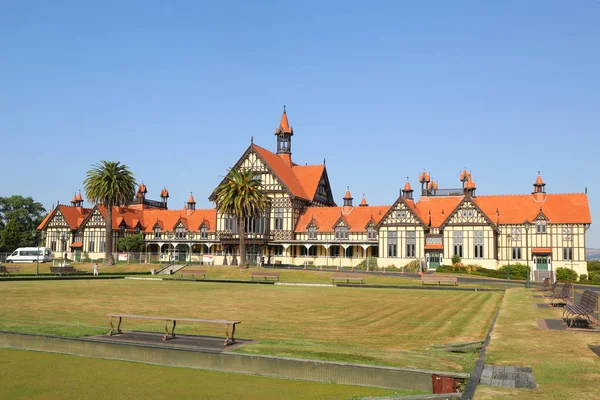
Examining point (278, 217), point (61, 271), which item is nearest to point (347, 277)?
point (61, 271)

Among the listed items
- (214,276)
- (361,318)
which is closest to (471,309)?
(361,318)

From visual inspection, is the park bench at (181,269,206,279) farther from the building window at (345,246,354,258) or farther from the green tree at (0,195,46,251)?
the green tree at (0,195,46,251)

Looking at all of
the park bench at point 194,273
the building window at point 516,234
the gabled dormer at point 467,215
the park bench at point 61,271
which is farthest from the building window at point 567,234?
the park bench at point 61,271

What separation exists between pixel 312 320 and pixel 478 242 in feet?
174

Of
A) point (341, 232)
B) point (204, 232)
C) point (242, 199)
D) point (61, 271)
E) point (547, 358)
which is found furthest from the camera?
point (204, 232)

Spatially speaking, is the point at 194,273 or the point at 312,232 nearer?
the point at 194,273

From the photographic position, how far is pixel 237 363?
39.1 ft

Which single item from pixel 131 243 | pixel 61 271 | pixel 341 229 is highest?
pixel 341 229

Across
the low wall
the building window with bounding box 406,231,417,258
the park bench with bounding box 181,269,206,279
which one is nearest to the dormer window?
the building window with bounding box 406,231,417,258

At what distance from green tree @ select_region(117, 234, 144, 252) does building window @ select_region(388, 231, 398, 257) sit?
41.0 m

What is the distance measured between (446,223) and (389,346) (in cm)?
5817

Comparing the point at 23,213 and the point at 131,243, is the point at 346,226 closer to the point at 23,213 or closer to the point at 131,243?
the point at 131,243

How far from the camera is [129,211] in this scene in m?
96.8

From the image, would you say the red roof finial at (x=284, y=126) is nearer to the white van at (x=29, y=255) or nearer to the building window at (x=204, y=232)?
the building window at (x=204, y=232)
